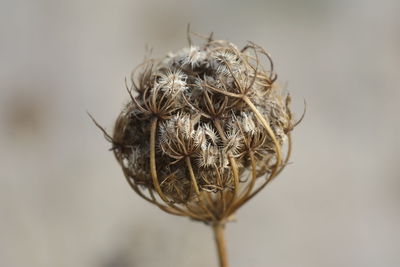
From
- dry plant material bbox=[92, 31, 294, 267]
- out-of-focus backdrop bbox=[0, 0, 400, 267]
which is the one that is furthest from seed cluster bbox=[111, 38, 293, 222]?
out-of-focus backdrop bbox=[0, 0, 400, 267]

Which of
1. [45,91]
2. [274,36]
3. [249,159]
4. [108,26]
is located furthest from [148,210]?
[249,159]

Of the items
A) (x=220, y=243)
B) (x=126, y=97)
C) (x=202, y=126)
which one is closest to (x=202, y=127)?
(x=202, y=126)

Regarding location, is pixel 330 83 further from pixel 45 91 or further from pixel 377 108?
pixel 45 91

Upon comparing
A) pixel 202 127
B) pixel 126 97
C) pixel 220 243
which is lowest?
pixel 220 243

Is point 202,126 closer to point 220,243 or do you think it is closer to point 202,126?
point 202,126

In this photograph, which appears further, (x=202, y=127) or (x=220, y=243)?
(x=220, y=243)

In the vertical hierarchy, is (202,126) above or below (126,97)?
below

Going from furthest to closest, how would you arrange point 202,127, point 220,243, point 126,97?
point 126,97 < point 220,243 < point 202,127

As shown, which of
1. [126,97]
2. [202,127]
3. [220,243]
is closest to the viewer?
[202,127]

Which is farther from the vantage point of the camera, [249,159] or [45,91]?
[45,91]
